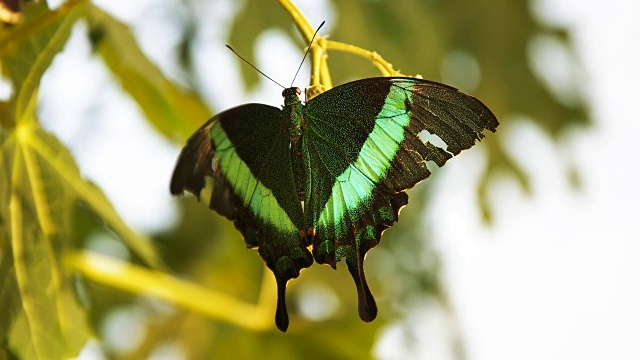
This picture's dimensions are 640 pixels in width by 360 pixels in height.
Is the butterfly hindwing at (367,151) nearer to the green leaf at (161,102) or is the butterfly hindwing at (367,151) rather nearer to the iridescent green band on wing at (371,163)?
the iridescent green band on wing at (371,163)

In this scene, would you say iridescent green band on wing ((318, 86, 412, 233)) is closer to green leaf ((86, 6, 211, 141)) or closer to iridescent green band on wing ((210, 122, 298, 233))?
iridescent green band on wing ((210, 122, 298, 233))

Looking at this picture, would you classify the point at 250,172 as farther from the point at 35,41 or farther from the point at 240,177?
the point at 35,41

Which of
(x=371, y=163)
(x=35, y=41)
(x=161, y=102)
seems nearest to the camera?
(x=371, y=163)

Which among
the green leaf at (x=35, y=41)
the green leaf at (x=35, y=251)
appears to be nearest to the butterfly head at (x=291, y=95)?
the green leaf at (x=35, y=41)

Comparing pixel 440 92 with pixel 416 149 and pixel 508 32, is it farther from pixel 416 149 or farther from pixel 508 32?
pixel 508 32

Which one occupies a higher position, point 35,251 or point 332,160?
point 332,160

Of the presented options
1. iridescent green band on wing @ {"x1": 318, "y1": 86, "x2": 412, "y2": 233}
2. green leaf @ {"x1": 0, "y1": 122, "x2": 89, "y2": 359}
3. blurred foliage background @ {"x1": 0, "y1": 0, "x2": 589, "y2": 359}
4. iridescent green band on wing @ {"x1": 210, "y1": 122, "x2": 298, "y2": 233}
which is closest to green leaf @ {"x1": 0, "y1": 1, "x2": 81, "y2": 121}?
blurred foliage background @ {"x1": 0, "y1": 0, "x2": 589, "y2": 359}

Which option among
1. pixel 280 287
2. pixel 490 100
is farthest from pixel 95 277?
pixel 490 100

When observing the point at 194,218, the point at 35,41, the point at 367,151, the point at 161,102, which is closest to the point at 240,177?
the point at 367,151

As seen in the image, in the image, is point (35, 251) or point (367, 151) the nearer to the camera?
point (367, 151)
